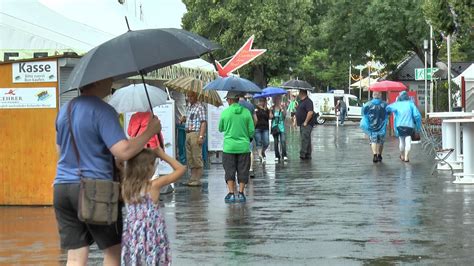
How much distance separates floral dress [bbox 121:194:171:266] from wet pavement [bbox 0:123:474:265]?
101 inches

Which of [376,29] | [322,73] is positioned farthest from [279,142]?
[322,73]

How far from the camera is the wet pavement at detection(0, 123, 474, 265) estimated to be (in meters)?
8.83

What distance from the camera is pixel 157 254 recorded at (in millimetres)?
5965

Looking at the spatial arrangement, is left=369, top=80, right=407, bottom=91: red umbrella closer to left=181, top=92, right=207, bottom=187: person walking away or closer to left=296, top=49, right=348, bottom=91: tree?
left=181, top=92, right=207, bottom=187: person walking away

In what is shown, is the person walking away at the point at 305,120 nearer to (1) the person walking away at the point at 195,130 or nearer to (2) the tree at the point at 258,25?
(1) the person walking away at the point at 195,130

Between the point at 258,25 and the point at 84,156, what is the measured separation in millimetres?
44571

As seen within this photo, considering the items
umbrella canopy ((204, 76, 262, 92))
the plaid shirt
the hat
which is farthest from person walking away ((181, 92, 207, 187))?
the hat

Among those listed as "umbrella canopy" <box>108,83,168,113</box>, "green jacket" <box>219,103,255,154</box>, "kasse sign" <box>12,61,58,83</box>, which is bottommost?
"green jacket" <box>219,103,255,154</box>

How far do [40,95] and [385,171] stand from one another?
8437mm

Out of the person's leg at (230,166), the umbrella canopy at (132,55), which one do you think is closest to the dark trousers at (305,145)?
the person's leg at (230,166)

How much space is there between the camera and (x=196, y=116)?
51.3 feet

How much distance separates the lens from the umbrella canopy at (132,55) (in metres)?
5.84

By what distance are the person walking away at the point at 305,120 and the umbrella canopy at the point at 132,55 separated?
1621 cm

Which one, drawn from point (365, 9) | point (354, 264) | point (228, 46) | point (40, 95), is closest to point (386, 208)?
point (354, 264)
